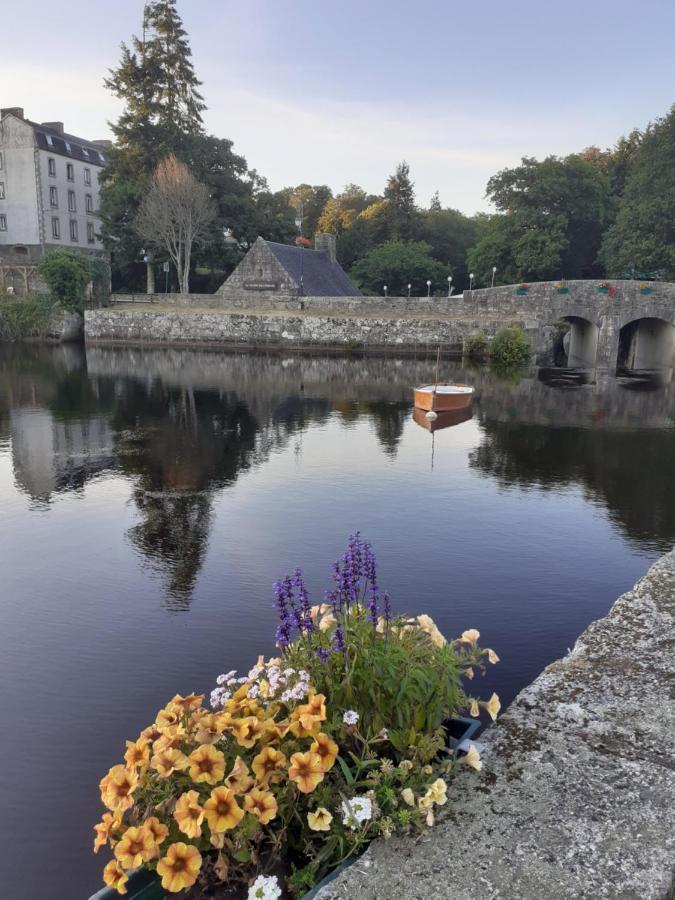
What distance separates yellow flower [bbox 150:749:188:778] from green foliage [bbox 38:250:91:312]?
48358 millimetres

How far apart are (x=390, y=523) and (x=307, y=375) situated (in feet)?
68.6

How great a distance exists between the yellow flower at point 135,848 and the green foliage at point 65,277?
4859 centimetres

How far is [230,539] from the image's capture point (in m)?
11.1

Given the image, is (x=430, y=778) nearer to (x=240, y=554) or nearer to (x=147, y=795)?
(x=147, y=795)

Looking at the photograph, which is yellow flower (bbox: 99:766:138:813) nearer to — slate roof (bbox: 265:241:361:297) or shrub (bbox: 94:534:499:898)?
shrub (bbox: 94:534:499:898)

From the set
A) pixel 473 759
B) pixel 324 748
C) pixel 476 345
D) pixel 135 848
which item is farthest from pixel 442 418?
pixel 476 345

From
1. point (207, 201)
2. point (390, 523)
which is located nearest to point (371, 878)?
point (390, 523)

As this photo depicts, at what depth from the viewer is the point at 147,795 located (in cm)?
332

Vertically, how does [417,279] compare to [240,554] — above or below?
above

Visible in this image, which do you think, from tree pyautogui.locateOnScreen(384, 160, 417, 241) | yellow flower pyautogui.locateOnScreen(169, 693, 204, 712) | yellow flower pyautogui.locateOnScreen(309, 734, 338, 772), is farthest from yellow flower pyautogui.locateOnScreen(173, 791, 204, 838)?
tree pyautogui.locateOnScreen(384, 160, 417, 241)

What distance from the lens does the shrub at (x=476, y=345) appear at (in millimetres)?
39688

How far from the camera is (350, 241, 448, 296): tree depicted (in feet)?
195

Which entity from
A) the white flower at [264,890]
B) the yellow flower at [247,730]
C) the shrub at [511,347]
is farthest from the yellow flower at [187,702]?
the shrub at [511,347]

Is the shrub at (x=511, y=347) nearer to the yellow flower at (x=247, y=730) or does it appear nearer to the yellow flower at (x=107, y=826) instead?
the yellow flower at (x=247, y=730)
